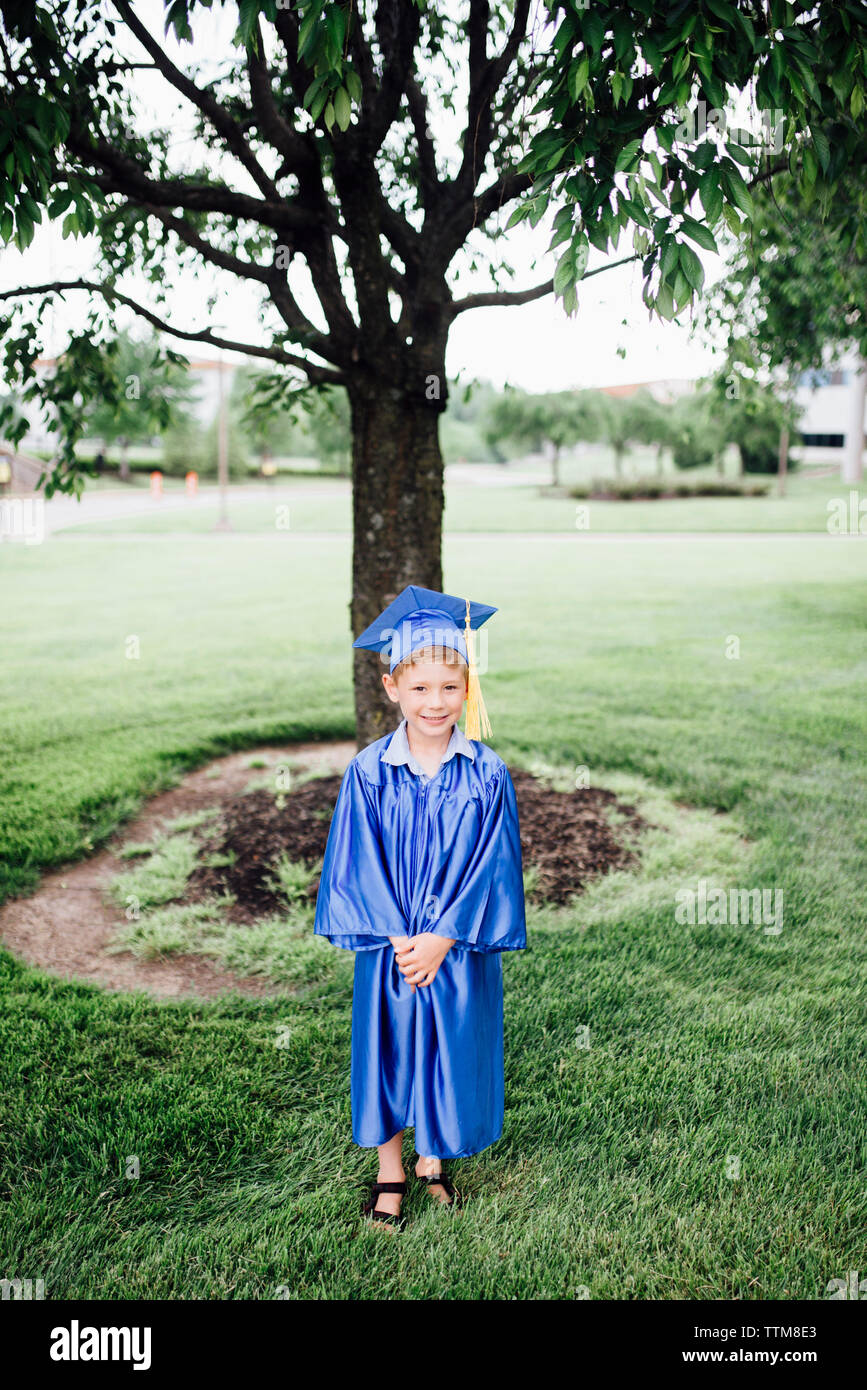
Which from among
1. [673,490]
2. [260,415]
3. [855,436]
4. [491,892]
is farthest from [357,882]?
[855,436]

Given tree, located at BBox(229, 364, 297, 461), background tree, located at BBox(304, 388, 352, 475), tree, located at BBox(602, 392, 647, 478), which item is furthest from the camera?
tree, located at BBox(602, 392, 647, 478)

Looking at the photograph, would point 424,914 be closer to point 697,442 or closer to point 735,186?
point 735,186

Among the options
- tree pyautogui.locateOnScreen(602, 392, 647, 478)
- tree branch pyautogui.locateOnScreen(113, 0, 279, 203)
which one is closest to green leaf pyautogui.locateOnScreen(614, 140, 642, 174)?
tree branch pyautogui.locateOnScreen(113, 0, 279, 203)

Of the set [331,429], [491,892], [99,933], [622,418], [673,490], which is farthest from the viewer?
[622,418]

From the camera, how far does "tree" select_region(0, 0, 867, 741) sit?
7.63ft

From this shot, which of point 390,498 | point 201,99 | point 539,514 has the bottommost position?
point 390,498

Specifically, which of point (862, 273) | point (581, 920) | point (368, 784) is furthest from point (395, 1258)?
point (862, 273)

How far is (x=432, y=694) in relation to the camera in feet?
8.01

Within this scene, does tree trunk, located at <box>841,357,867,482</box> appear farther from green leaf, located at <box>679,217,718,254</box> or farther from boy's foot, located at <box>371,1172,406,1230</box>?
boy's foot, located at <box>371,1172,406,1230</box>

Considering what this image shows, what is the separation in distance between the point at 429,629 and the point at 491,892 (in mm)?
714

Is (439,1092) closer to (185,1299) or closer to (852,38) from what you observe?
(185,1299)

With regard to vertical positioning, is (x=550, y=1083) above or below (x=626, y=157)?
below

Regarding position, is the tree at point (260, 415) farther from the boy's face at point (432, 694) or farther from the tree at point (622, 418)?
the tree at point (622, 418)

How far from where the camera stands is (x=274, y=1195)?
2.64 metres
